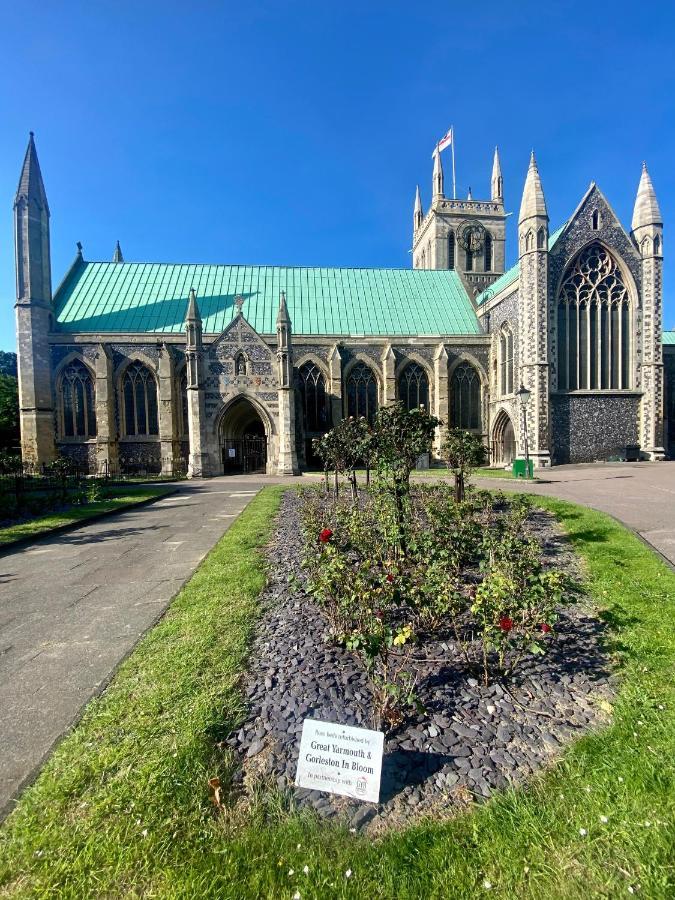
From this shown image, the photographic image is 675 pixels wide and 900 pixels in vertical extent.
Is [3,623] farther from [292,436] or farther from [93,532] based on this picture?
[292,436]

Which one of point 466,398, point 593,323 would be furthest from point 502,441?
point 593,323

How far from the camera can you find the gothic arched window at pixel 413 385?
3058 cm

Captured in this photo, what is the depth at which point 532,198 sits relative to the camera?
85.3 ft

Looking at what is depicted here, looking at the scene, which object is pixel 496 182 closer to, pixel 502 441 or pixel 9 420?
pixel 502 441

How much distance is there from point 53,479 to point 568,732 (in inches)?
876

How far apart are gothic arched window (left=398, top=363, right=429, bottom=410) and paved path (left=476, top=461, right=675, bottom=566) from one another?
41.3 feet

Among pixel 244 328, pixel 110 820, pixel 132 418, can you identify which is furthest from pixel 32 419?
pixel 110 820

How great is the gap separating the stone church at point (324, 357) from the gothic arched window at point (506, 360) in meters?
0.14

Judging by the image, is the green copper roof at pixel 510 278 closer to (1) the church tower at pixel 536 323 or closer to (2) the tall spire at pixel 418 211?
(1) the church tower at pixel 536 323

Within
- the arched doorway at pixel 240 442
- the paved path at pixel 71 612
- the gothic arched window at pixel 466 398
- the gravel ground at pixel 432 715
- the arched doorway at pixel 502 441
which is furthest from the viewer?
the gothic arched window at pixel 466 398

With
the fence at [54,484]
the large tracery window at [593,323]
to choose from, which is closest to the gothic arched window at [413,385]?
the large tracery window at [593,323]

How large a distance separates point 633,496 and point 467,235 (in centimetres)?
3434

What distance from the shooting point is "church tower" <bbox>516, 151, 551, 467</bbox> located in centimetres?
2552

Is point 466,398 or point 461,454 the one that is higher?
point 466,398
